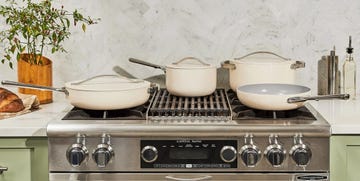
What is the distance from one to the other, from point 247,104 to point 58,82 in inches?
38.1

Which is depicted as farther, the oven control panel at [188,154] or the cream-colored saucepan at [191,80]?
the cream-colored saucepan at [191,80]

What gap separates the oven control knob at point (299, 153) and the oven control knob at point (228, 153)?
19 cm

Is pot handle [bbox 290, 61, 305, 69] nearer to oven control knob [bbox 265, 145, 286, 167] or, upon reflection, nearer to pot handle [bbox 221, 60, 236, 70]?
pot handle [bbox 221, 60, 236, 70]

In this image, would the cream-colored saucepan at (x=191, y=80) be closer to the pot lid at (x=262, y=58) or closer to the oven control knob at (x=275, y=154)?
the pot lid at (x=262, y=58)

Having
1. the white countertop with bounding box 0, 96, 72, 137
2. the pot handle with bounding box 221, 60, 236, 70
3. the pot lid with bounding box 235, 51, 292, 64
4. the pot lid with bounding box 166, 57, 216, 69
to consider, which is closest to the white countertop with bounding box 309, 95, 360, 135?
the pot lid with bounding box 235, 51, 292, 64

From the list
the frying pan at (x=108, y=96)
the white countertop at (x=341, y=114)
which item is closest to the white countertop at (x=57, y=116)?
the white countertop at (x=341, y=114)

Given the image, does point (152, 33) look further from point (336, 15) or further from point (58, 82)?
point (336, 15)

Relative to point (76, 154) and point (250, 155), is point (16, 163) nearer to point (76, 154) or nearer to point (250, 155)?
point (76, 154)

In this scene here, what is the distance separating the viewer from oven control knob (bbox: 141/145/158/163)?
2203mm

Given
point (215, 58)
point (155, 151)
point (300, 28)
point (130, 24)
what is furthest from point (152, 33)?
point (155, 151)

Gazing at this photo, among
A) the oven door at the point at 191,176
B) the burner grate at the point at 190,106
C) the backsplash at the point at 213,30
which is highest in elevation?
the backsplash at the point at 213,30

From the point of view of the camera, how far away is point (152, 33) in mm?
2889

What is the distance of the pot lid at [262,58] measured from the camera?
2.72 metres

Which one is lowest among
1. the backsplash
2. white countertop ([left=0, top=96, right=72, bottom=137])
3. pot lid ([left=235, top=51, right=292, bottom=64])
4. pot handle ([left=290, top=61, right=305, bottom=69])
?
white countertop ([left=0, top=96, right=72, bottom=137])
